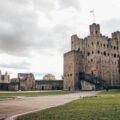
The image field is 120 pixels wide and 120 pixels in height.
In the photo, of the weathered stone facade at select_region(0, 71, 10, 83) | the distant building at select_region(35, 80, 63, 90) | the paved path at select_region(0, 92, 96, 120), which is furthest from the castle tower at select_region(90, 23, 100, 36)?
the weathered stone facade at select_region(0, 71, 10, 83)

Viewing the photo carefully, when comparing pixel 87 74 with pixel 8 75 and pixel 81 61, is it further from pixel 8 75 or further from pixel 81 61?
pixel 8 75

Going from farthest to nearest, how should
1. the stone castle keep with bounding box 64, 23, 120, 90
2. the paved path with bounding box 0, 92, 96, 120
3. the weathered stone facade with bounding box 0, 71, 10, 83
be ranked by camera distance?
the weathered stone facade with bounding box 0, 71, 10, 83, the stone castle keep with bounding box 64, 23, 120, 90, the paved path with bounding box 0, 92, 96, 120

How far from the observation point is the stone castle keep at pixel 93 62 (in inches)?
2990

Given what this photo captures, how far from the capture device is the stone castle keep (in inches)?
2990

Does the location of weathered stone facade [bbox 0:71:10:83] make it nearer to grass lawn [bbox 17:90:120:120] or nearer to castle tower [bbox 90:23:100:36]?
castle tower [bbox 90:23:100:36]

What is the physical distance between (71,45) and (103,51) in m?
13.4

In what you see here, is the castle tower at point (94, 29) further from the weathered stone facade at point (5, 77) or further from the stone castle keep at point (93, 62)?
the weathered stone facade at point (5, 77)

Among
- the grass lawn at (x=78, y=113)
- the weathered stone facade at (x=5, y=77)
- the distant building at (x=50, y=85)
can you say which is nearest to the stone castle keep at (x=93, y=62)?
the distant building at (x=50, y=85)

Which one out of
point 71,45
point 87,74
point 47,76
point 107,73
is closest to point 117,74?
point 107,73

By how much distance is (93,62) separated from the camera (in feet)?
252

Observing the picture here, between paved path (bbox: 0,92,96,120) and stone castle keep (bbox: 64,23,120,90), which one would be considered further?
stone castle keep (bbox: 64,23,120,90)

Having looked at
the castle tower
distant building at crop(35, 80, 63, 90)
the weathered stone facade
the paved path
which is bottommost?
the paved path

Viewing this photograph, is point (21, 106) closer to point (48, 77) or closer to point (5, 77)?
point (5, 77)

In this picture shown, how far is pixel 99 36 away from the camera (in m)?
78.5
